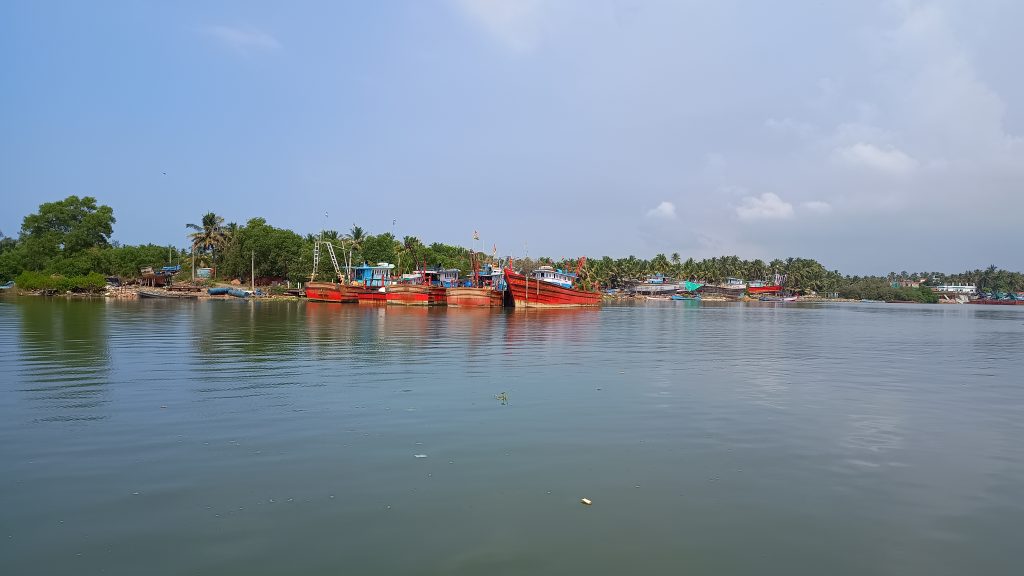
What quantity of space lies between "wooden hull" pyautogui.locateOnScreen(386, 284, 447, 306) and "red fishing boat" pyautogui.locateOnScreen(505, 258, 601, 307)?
39.8 ft

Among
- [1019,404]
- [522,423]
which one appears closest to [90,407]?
[522,423]

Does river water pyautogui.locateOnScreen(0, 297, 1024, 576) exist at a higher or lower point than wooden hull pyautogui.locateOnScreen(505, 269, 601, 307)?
lower

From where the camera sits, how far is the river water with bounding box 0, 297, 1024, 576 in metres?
6.59

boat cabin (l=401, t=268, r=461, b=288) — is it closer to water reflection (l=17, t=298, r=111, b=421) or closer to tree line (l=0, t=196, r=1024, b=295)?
tree line (l=0, t=196, r=1024, b=295)

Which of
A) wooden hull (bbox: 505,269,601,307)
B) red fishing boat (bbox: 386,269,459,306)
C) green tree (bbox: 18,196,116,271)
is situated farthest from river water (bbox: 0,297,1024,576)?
green tree (bbox: 18,196,116,271)

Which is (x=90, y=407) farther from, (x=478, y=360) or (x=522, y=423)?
(x=478, y=360)

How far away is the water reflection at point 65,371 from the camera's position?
13.4 m

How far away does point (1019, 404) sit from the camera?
16.4 metres

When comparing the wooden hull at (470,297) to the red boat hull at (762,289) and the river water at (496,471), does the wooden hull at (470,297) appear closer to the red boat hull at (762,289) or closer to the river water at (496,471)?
the river water at (496,471)

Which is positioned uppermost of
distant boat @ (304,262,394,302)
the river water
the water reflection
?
distant boat @ (304,262,394,302)

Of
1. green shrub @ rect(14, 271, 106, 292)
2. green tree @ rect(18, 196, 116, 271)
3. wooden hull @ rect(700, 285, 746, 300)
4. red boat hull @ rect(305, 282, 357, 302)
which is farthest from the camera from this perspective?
wooden hull @ rect(700, 285, 746, 300)

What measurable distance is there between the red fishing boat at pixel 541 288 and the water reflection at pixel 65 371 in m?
42.1

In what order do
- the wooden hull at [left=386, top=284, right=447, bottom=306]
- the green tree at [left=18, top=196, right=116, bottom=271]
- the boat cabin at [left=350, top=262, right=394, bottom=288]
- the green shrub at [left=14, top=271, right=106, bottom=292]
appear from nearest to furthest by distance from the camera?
the wooden hull at [left=386, top=284, right=447, bottom=306] < the boat cabin at [left=350, top=262, right=394, bottom=288] < the green shrub at [left=14, top=271, right=106, bottom=292] < the green tree at [left=18, top=196, right=116, bottom=271]

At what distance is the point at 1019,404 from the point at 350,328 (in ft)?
107
